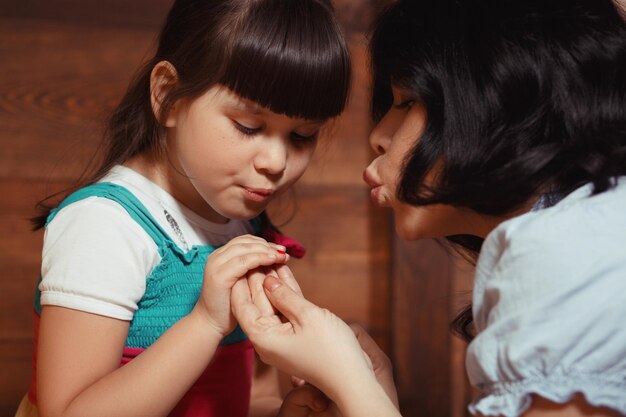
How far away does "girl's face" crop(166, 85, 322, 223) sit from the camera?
2.83ft

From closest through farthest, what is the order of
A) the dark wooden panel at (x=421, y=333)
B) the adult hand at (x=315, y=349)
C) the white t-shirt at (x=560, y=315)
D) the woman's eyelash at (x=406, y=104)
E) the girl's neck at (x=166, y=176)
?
the white t-shirt at (x=560, y=315), the adult hand at (x=315, y=349), the woman's eyelash at (x=406, y=104), the girl's neck at (x=166, y=176), the dark wooden panel at (x=421, y=333)

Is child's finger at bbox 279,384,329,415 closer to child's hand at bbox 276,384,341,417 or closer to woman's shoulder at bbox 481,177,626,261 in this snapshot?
child's hand at bbox 276,384,341,417

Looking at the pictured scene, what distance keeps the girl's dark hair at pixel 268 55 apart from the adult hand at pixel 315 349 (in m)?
0.24

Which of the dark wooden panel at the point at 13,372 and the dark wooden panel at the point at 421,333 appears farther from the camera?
the dark wooden panel at the point at 421,333

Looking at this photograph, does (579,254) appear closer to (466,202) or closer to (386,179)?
(466,202)

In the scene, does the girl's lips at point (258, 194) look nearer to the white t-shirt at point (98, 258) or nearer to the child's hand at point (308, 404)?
the white t-shirt at point (98, 258)

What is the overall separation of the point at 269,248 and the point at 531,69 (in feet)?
1.16

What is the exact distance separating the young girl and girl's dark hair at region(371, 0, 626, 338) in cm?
16

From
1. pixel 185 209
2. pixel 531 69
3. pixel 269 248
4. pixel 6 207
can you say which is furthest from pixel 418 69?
pixel 6 207

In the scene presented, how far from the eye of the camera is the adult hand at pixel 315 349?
2.43ft

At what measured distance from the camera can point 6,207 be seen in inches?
52.1

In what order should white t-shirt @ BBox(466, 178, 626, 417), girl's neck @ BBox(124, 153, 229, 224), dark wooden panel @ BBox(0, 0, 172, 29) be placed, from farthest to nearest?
dark wooden panel @ BBox(0, 0, 172, 29)
girl's neck @ BBox(124, 153, 229, 224)
white t-shirt @ BBox(466, 178, 626, 417)

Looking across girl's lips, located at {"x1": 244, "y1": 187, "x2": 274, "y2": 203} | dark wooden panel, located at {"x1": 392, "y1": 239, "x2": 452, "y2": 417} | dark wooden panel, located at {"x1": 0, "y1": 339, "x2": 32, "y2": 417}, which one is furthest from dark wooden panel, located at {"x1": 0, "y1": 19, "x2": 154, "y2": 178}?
dark wooden panel, located at {"x1": 392, "y1": 239, "x2": 452, "y2": 417}

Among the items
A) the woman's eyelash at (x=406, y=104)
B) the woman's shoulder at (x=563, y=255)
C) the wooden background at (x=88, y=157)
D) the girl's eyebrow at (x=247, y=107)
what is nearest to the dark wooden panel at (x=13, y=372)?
the wooden background at (x=88, y=157)
